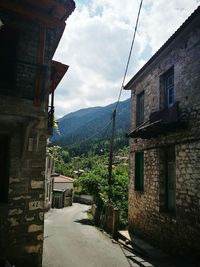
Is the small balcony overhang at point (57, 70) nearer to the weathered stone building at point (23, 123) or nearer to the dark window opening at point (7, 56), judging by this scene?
the weathered stone building at point (23, 123)

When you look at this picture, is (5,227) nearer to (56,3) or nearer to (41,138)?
(41,138)

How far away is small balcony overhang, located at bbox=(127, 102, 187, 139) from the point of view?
986 cm

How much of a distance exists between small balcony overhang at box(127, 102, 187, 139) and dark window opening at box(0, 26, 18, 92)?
495 cm

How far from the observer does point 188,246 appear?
927cm

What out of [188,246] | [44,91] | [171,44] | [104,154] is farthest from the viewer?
[104,154]

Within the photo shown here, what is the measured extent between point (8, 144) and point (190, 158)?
18.6 feet

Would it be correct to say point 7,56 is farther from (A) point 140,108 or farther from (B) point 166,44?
(A) point 140,108

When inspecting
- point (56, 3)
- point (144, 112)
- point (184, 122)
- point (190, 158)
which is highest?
point (56, 3)

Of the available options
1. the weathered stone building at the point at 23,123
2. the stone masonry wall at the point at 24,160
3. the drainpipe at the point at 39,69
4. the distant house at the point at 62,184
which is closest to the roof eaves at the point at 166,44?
the weathered stone building at the point at 23,123

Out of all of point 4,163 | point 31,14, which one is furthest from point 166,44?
point 4,163

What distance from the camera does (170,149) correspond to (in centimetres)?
1126

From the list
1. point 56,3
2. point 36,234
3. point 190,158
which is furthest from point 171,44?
point 36,234

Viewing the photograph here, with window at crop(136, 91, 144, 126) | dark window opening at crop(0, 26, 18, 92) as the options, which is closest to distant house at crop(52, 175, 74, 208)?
window at crop(136, 91, 144, 126)

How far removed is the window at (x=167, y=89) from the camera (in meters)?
11.5
